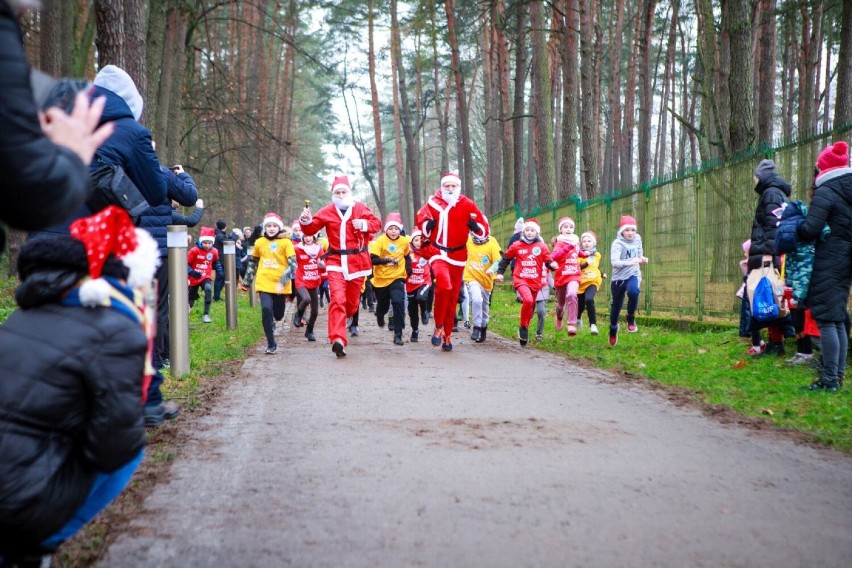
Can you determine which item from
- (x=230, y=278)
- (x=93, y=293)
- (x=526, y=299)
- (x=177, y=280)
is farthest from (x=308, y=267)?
(x=93, y=293)

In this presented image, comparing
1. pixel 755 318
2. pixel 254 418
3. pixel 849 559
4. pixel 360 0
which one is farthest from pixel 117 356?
pixel 360 0

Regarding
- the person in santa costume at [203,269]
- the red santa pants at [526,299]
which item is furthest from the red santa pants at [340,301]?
the person in santa costume at [203,269]

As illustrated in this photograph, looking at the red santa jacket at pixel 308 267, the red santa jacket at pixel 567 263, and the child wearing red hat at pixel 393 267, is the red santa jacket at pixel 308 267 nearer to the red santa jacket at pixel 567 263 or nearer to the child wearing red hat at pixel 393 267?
the child wearing red hat at pixel 393 267

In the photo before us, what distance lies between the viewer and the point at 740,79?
50.0ft

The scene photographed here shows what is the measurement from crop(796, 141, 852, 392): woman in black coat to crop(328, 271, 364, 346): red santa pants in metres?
5.76

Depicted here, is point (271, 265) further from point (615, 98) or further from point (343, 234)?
point (615, 98)

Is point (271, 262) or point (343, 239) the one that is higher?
point (343, 239)

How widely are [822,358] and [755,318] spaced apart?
1.87 metres

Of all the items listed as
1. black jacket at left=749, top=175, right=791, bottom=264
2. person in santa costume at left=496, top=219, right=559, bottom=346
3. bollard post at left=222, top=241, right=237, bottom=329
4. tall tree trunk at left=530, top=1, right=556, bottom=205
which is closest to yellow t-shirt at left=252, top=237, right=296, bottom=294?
bollard post at left=222, top=241, right=237, bottom=329

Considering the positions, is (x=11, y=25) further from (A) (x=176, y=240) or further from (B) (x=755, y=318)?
(B) (x=755, y=318)

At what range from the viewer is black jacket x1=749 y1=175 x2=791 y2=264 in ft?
30.9

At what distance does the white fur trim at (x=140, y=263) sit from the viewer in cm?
321

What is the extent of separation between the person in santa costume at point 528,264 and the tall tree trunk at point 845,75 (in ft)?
27.9

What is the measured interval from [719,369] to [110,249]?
791cm
